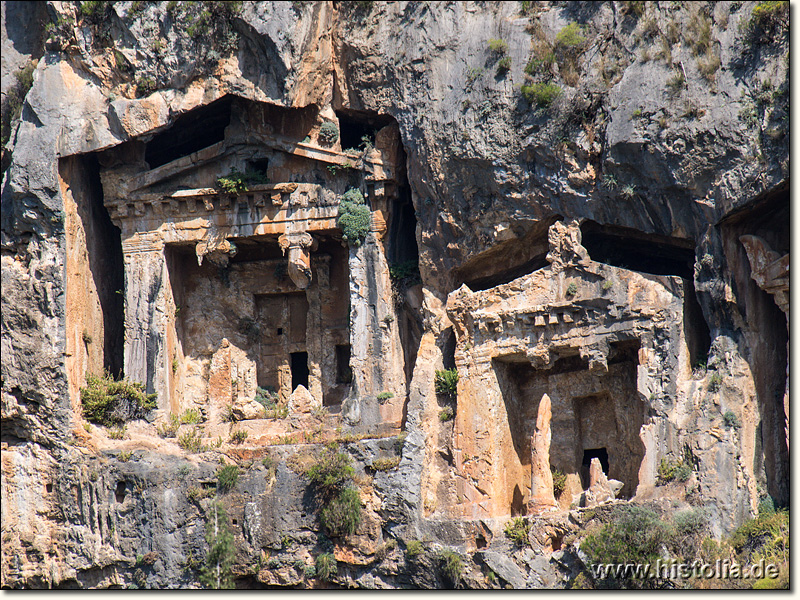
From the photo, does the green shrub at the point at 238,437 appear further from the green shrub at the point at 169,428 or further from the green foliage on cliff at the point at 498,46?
the green foliage on cliff at the point at 498,46

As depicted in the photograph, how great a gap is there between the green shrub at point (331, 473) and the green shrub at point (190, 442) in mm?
2755

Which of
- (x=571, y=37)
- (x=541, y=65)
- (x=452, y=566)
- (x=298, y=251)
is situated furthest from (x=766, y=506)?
(x=298, y=251)

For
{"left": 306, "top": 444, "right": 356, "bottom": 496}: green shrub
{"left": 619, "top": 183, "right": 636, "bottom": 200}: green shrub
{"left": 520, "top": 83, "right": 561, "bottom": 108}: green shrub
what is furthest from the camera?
{"left": 520, "top": 83, "right": 561, "bottom": 108}: green shrub

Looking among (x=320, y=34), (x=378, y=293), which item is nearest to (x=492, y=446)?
(x=378, y=293)

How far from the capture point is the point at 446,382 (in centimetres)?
2752

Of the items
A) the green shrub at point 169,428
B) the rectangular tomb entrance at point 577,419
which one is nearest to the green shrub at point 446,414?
the rectangular tomb entrance at point 577,419

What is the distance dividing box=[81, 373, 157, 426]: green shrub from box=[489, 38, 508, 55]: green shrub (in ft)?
34.6

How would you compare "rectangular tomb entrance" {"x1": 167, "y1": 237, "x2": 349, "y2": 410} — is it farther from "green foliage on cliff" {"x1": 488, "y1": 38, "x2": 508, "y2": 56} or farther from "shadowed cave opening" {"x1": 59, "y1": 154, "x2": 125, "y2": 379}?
"green foliage on cliff" {"x1": 488, "y1": 38, "x2": 508, "y2": 56}

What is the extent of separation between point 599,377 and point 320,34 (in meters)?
9.75

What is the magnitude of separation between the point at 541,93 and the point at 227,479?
1010 centimetres

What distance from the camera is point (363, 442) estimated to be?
2689 centimetres

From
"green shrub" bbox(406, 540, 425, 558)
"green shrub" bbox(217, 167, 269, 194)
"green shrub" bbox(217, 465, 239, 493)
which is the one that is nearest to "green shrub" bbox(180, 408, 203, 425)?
"green shrub" bbox(217, 465, 239, 493)

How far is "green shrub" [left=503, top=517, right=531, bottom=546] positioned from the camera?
24844 mm

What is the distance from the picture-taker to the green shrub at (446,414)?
27.4 meters
